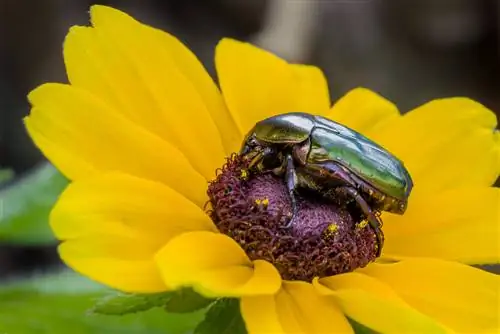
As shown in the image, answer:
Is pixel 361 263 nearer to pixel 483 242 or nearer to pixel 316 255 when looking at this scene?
pixel 316 255

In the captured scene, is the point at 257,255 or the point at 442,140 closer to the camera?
the point at 257,255

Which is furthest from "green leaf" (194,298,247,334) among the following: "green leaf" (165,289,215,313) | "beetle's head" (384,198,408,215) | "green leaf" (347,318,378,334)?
"beetle's head" (384,198,408,215)

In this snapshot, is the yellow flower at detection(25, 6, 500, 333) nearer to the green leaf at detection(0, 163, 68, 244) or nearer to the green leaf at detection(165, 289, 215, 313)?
the green leaf at detection(165, 289, 215, 313)

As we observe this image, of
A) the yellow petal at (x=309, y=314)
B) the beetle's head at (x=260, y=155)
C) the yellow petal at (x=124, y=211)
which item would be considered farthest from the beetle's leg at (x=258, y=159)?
the yellow petal at (x=309, y=314)

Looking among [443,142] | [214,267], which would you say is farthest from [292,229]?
[443,142]

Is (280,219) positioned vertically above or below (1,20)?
above

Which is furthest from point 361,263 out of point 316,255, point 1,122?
point 1,122
